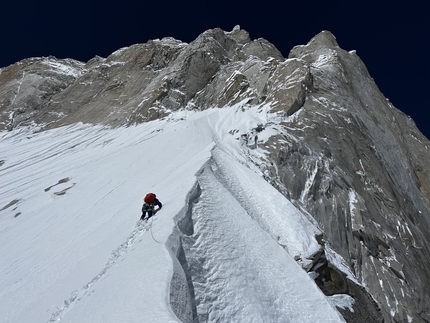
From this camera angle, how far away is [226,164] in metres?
17.3

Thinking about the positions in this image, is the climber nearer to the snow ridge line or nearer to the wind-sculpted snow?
the snow ridge line

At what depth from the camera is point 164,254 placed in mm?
7250

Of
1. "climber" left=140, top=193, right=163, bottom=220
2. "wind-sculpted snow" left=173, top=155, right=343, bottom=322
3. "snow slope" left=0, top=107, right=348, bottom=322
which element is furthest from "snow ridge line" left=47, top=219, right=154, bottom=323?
"wind-sculpted snow" left=173, top=155, right=343, bottom=322

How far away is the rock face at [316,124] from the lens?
18.7 meters

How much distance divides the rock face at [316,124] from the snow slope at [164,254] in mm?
2600

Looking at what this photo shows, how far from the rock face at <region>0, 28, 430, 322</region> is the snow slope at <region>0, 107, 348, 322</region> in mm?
2600

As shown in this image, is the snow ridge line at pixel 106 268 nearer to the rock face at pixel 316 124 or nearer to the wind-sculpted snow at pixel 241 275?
the wind-sculpted snow at pixel 241 275

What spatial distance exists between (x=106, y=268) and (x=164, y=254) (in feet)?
6.79

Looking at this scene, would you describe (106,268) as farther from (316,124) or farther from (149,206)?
(316,124)

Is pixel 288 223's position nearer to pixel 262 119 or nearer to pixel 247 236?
pixel 247 236

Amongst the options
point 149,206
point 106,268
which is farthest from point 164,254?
point 149,206

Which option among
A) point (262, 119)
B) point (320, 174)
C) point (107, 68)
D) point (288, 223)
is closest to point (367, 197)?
point (320, 174)

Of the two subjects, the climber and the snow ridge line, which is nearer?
the snow ridge line

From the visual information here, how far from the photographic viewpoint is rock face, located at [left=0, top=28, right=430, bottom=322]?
18.7 metres
